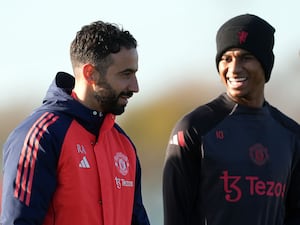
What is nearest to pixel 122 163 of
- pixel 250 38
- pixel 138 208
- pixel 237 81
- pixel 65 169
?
pixel 138 208

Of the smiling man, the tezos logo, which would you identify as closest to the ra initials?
the smiling man

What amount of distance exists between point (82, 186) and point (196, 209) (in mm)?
689

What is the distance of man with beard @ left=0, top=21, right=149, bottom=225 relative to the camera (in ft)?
11.9

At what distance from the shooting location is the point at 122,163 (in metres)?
4.00

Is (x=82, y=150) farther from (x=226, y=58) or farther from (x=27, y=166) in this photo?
(x=226, y=58)

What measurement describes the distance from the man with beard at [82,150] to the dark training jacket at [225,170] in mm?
181

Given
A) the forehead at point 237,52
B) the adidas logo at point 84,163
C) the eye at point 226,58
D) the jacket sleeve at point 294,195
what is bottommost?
the jacket sleeve at point 294,195

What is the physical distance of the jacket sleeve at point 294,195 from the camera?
172 inches

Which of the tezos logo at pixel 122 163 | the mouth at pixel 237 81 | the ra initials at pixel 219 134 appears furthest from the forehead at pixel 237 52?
the tezos logo at pixel 122 163

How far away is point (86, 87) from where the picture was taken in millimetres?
3900

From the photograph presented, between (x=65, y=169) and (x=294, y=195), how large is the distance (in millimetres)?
1227

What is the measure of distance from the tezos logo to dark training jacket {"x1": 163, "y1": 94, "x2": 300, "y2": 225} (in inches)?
9.7

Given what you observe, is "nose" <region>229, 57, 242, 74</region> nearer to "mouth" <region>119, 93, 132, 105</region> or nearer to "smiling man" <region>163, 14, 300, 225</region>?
"smiling man" <region>163, 14, 300, 225</region>

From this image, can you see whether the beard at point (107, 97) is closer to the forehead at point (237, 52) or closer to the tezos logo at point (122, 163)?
the tezos logo at point (122, 163)
